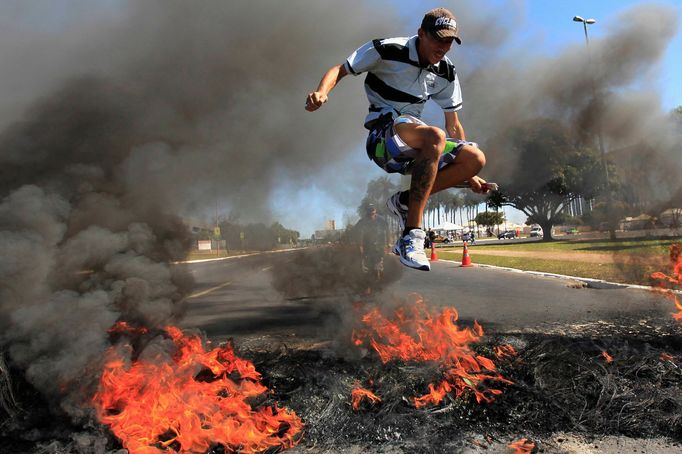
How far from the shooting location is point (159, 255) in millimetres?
3979

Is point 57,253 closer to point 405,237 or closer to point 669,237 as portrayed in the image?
point 405,237

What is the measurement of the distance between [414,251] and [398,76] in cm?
125

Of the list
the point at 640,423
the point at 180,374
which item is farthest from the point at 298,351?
the point at 640,423

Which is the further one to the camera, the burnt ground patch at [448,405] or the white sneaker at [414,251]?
the white sneaker at [414,251]

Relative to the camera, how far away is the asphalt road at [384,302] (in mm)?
4652

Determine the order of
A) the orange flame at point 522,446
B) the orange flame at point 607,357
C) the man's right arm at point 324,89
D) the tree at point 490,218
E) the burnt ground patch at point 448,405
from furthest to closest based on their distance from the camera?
the tree at point 490,218 → the orange flame at point 607,357 → the man's right arm at point 324,89 → the burnt ground patch at point 448,405 → the orange flame at point 522,446

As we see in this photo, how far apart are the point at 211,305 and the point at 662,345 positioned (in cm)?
617

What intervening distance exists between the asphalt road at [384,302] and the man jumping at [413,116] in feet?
5.53

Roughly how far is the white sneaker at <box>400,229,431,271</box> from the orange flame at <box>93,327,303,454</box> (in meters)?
1.20

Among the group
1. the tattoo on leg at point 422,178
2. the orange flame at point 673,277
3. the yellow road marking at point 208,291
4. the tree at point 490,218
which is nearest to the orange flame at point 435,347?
the tattoo on leg at point 422,178

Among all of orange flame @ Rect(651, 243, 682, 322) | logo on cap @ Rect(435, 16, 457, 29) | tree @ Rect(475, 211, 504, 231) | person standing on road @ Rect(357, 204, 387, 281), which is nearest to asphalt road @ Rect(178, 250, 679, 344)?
orange flame @ Rect(651, 243, 682, 322)

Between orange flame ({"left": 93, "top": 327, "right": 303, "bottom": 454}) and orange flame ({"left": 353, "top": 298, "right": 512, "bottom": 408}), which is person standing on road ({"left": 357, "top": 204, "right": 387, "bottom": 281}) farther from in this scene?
orange flame ({"left": 93, "top": 327, "right": 303, "bottom": 454})

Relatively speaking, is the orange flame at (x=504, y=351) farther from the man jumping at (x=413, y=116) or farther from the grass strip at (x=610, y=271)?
the grass strip at (x=610, y=271)

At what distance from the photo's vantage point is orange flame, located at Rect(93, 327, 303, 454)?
223 centimetres
